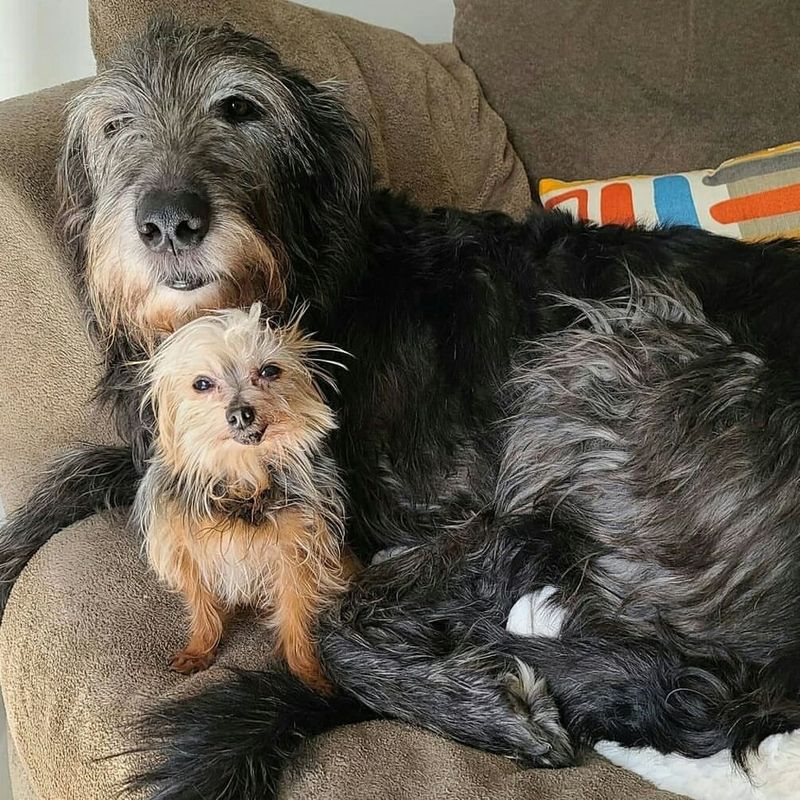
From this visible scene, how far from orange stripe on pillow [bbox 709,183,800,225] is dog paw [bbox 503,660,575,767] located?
3.83ft

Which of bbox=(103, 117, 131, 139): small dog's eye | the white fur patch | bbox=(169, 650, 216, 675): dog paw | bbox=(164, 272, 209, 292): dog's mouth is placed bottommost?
the white fur patch

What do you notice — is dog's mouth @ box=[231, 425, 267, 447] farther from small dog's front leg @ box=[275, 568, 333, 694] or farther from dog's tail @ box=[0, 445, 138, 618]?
dog's tail @ box=[0, 445, 138, 618]

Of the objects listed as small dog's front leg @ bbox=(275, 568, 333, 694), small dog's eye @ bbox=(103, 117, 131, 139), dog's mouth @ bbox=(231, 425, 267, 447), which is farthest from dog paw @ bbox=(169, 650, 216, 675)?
small dog's eye @ bbox=(103, 117, 131, 139)

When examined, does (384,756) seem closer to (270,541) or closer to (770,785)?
(270,541)

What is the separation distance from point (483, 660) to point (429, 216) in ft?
2.61

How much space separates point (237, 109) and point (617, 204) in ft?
3.30

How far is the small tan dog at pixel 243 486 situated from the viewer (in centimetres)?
122

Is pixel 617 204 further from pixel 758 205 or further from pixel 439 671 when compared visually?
pixel 439 671

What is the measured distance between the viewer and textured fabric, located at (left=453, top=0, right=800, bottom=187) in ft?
7.54

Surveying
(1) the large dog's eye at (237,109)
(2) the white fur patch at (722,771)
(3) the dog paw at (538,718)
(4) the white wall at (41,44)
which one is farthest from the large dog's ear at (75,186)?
(2) the white fur patch at (722,771)

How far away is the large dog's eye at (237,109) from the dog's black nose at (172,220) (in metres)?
0.21

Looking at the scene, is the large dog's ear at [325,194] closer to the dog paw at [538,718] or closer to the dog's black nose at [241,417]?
the dog's black nose at [241,417]

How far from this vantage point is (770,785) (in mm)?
1214

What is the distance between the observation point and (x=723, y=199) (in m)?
2.14
